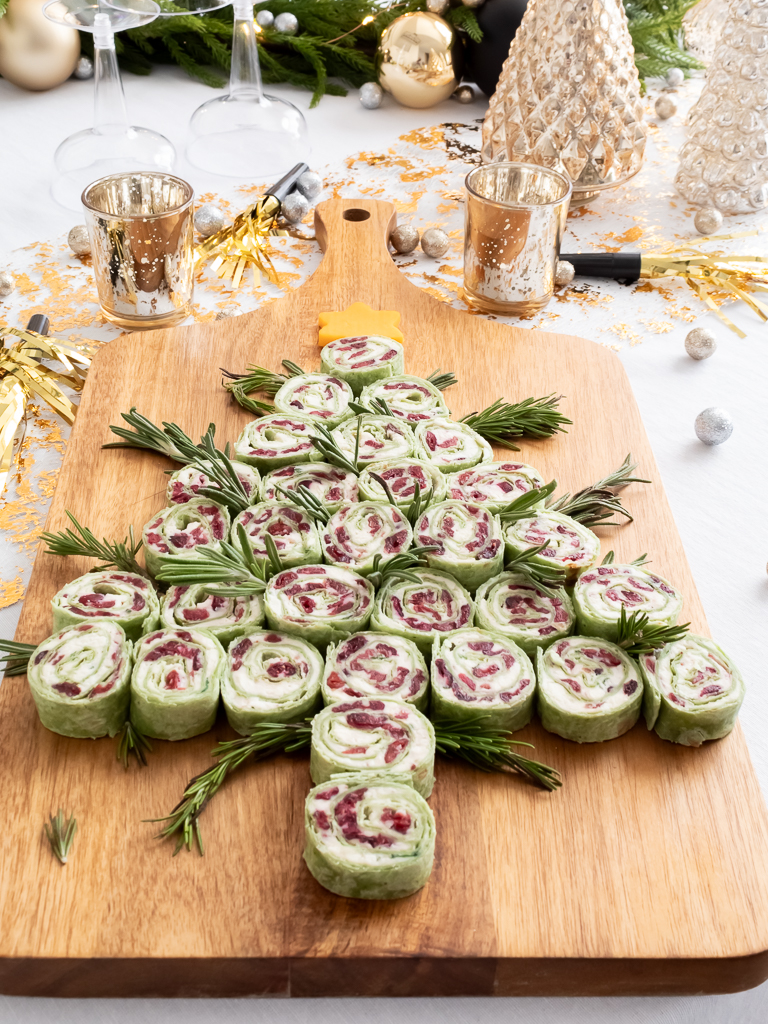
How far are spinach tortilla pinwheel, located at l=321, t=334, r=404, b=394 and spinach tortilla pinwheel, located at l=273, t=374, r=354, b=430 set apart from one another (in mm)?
38

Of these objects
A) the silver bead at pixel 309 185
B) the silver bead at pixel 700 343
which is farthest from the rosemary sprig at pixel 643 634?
the silver bead at pixel 309 185

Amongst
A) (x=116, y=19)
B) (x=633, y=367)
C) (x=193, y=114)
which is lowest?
(x=633, y=367)

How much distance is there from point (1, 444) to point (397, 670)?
125 centimetres

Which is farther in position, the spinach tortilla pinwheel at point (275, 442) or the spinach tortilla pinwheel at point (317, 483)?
the spinach tortilla pinwheel at point (275, 442)

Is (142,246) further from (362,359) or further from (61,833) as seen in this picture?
(61,833)

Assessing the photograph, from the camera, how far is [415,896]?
155cm

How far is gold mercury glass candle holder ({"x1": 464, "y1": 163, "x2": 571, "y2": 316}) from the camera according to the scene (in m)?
2.80

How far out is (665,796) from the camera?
→ 171cm

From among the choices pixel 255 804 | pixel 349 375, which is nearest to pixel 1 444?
pixel 349 375

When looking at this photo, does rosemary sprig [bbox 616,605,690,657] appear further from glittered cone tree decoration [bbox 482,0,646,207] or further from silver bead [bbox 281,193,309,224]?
silver bead [bbox 281,193,309,224]

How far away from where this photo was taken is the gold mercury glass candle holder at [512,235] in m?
2.80

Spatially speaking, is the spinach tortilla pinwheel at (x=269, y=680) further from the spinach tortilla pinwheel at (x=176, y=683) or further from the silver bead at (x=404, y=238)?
the silver bead at (x=404, y=238)

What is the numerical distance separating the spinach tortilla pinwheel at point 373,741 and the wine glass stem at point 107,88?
258 cm

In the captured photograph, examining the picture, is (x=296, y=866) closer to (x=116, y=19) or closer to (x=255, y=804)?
(x=255, y=804)
